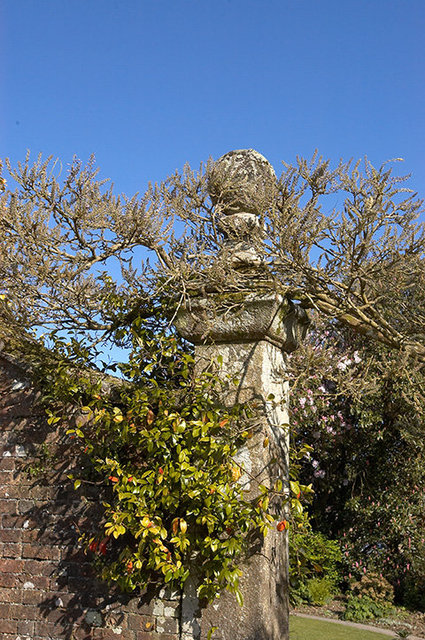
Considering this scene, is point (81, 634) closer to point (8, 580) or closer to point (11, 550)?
point (8, 580)

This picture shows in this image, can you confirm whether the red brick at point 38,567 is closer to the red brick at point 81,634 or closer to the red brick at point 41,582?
the red brick at point 41,582

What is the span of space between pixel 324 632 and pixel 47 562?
4.56 meters

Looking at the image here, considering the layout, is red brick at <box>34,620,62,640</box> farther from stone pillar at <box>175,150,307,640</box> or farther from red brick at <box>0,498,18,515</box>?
stone pillar at <box>175,150,307,640</box>

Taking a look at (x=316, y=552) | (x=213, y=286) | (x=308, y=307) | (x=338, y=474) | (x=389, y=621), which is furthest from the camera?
(x=338, y=474)

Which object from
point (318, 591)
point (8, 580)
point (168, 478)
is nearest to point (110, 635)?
point (8, 580)

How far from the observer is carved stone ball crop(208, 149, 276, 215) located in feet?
12.9

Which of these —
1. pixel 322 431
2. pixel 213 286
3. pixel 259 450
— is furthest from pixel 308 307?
pixel 322 431

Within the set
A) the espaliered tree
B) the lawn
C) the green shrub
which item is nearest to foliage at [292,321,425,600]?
the green shrub

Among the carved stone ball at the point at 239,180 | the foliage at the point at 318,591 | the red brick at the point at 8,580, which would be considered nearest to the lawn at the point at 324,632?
the foliage at the point at 318,591

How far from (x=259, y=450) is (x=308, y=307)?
3.52 ft

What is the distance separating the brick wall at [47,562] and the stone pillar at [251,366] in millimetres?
392

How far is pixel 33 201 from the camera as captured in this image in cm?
404

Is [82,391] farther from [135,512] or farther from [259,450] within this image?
[259,450]

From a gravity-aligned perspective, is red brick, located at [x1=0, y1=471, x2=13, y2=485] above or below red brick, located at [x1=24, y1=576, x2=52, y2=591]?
above
